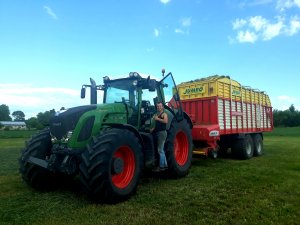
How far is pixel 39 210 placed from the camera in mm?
5648

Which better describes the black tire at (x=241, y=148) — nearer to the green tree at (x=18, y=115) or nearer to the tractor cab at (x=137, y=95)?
the tractor cab at (x=137, y=95)

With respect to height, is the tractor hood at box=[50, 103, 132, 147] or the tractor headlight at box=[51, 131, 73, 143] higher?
the tractor hood at box=[50, 103, 132, 147]

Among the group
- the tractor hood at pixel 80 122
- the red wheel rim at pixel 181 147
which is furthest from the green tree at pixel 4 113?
the tractor hood at pixel 80 122

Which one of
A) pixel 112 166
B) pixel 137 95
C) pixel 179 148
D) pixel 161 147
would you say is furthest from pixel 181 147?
pixel 112 166

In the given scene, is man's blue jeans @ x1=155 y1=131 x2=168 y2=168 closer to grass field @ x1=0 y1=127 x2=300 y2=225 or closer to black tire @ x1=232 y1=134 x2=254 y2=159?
grass field @ x1=0 y1=127 x2=300 y2=225

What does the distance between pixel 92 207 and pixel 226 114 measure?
23.7ft

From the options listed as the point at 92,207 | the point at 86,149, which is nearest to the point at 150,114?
the point at 86,149

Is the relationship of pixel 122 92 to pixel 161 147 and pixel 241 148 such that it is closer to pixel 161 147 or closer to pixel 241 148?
pixel 161 147

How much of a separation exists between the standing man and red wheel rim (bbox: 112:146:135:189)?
1325 mm

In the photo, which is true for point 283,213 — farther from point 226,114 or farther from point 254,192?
point 226,114

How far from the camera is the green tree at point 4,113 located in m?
126

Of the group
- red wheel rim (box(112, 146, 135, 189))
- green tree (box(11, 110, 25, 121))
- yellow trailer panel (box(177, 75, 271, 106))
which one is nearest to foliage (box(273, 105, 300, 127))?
yellow trailer panel (box(177, 75, 271, 106))

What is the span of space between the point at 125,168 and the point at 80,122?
1.32 m

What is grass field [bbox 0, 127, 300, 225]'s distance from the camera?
514cm
